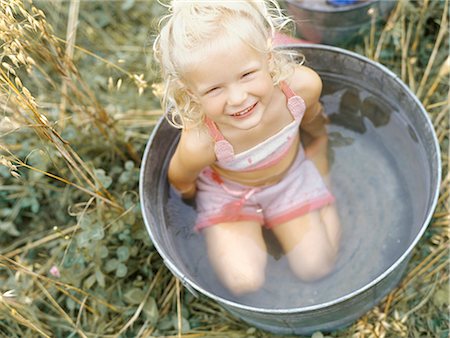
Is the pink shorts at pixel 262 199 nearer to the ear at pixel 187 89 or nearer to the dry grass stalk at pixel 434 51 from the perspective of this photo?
the ear at pixel 187 89

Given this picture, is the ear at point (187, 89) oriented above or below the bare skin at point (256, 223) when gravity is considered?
above

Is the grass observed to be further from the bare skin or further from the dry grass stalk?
the bare skin

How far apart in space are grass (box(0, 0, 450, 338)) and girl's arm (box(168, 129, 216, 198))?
0.59 ft

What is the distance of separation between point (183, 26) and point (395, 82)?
1.97 feet

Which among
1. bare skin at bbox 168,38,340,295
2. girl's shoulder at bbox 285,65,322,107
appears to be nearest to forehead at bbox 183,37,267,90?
bare skin at bbox 168,38,340,295

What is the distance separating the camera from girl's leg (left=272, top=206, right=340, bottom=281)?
63.6 inches

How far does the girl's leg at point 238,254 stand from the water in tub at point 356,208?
0.09ft

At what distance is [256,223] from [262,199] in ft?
0.23

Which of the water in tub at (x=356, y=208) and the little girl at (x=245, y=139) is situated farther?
the water in tub at (x=356, y=208)

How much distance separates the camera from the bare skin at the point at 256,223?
1.44m

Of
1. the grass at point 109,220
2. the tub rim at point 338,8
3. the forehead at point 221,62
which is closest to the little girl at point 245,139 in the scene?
the forehead at point 221,62

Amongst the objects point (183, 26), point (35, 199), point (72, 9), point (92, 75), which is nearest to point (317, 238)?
point (183, 26)

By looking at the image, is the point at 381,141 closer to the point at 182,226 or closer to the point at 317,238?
the point at 317,238

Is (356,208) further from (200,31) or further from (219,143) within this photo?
(200,31)
